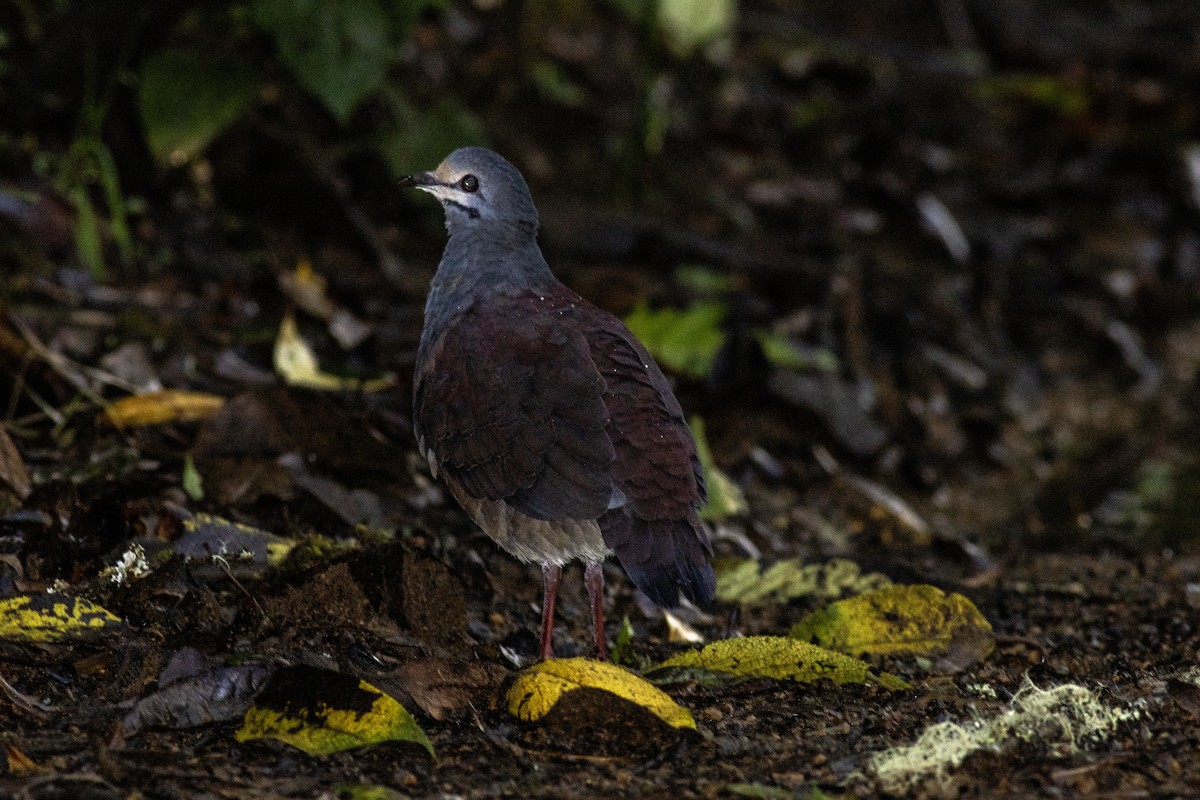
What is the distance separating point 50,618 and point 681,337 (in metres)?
3.20

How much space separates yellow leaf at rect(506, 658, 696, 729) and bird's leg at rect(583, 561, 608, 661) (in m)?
0.46

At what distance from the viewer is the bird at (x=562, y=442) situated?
3.98 meters

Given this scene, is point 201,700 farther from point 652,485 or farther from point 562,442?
point 652,485

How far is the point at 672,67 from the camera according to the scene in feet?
32.0

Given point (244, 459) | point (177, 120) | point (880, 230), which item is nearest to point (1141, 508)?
point (880, 230)

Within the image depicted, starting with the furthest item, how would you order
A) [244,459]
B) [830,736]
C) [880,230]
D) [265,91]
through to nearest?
[880,230]
[265,91]
[244,459]
[830,736]

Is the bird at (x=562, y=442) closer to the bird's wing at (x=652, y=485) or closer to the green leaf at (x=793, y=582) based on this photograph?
the bird's wing at (x=652, y=485)

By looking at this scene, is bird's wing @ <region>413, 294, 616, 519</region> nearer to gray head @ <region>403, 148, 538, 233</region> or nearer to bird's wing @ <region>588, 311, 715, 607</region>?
bird's wing @ <region>588, 311, 715, 607</region>

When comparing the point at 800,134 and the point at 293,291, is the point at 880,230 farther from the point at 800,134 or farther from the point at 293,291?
the point at 293,291

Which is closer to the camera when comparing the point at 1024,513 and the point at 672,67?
the point at 1024,513

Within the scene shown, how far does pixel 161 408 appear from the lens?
198 inches

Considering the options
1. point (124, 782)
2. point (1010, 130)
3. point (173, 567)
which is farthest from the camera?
point (1010, 130)

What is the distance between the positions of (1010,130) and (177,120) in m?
6.64

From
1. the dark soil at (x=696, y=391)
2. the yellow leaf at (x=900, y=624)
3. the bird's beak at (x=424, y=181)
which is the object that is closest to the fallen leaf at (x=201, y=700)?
the dark soil at (x=696, y=391)
